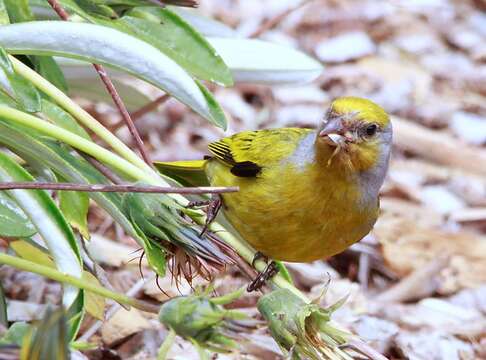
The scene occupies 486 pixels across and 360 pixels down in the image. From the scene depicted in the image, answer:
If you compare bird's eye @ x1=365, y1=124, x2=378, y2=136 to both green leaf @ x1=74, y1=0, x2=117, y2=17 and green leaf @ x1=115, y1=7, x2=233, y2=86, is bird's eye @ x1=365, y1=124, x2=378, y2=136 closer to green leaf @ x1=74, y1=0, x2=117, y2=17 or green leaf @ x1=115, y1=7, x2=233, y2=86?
green leaf @ x1=115, y1=7, x2=233, y2=86

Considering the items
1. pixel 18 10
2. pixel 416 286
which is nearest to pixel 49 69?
pixel 18 10

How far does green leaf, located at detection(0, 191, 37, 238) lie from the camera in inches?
107

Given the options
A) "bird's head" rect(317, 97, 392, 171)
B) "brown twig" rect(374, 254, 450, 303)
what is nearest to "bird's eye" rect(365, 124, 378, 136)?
"bird's head" rect(317, 97, 392, 171)

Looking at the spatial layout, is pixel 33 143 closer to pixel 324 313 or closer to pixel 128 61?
pixel 128 61

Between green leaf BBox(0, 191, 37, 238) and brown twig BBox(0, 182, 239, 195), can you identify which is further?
green leaf BBox(0, 191, 37, 238)

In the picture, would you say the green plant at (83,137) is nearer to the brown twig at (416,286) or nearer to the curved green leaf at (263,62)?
the curved green leaf at (263,62)

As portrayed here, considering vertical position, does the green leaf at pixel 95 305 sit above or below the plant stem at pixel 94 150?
below

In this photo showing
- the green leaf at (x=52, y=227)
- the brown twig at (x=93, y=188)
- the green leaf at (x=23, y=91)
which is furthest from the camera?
the green leaf at (x=23, y=91)

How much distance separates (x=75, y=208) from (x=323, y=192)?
85cm

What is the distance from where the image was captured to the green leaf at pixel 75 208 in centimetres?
304

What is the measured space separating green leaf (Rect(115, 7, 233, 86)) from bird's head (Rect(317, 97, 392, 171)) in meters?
0.37

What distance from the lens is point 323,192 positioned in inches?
133

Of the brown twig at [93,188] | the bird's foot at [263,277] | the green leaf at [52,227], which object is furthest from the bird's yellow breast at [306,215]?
the brown twig at [93,188]

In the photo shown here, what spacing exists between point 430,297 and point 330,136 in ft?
5.51
